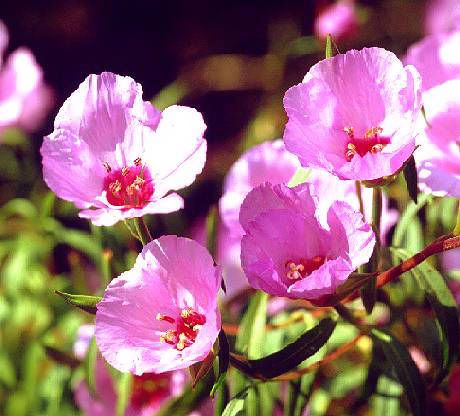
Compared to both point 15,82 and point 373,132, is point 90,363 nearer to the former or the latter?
point 373,132

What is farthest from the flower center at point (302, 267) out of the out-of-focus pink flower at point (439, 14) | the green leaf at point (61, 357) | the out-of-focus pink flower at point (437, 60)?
the out-of-focus pink flower at point (439, 14)

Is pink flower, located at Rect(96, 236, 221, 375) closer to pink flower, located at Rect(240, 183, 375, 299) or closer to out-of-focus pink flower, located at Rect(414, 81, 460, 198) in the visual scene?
pink flower, located at Rect(240, 183, 375, 299)

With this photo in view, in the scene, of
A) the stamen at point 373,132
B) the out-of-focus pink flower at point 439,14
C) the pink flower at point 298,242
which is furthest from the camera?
the out-of-focus pink flower at point 439,14

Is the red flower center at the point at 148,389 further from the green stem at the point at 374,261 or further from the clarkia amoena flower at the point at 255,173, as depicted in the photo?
the green stem at the point at 374,261

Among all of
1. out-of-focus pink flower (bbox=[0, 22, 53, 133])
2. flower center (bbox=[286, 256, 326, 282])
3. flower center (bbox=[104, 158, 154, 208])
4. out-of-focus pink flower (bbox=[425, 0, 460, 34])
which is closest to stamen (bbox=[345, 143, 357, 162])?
flower center (bbox=[286, 256, 326, 282])

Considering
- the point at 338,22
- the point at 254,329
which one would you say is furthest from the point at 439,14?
the point at 254,329

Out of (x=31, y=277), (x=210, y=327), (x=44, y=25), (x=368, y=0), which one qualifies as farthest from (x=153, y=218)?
(x=368, y=0)
